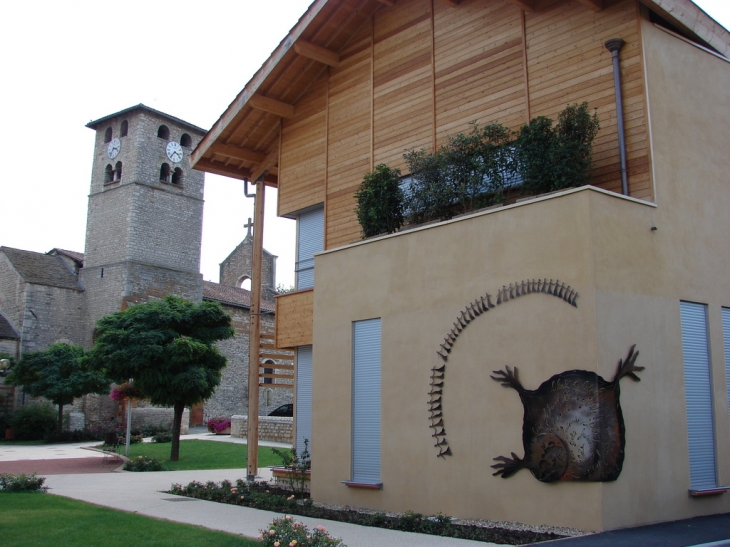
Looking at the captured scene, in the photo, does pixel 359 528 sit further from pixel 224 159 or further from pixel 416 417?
pixel 224 159

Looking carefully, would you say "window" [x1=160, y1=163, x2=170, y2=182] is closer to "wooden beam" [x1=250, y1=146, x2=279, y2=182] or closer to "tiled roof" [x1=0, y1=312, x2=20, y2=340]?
Answer: "tiled roof" [x1=0, y1=312, x2=20, y2=340]

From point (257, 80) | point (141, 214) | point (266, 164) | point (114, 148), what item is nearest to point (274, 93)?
point (257, 80)

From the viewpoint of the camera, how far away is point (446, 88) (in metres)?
13.0

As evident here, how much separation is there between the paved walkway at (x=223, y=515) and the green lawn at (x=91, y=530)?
0.52 m

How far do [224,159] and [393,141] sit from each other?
5.34 m

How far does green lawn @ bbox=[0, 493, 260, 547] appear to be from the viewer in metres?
7.97

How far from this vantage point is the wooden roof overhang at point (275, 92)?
47.8 ft

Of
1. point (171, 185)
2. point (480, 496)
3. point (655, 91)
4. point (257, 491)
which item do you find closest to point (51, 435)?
point (171, 185)

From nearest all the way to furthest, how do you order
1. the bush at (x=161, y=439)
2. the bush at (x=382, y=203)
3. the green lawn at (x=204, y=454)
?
the bush at (x=382, y=203), the green lawn at (x=204, y=454), the bush at (x=161, y=439)

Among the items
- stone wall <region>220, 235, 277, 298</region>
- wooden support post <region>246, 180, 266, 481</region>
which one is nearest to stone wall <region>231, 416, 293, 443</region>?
wooden support post <region>246, 180, 266, 481</region>

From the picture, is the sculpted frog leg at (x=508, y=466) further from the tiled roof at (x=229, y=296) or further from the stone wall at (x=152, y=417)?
the tiled roof at (x=229, y=296)

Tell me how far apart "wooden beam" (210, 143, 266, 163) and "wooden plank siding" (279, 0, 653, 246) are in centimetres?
116

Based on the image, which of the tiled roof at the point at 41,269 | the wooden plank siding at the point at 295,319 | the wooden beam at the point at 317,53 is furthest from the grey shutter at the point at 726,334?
the tiled roof at the point at 41,269

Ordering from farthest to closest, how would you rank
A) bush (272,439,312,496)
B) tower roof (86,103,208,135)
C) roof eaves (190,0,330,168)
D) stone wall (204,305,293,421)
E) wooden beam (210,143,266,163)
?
1. stone wall (204,305,293,421)
2. tower roof (86,103,208,135)
3. wooden beam (210,143,266,163)
4. roof eaves (190,0,330,168)
5. bush (272,439,312,496)
